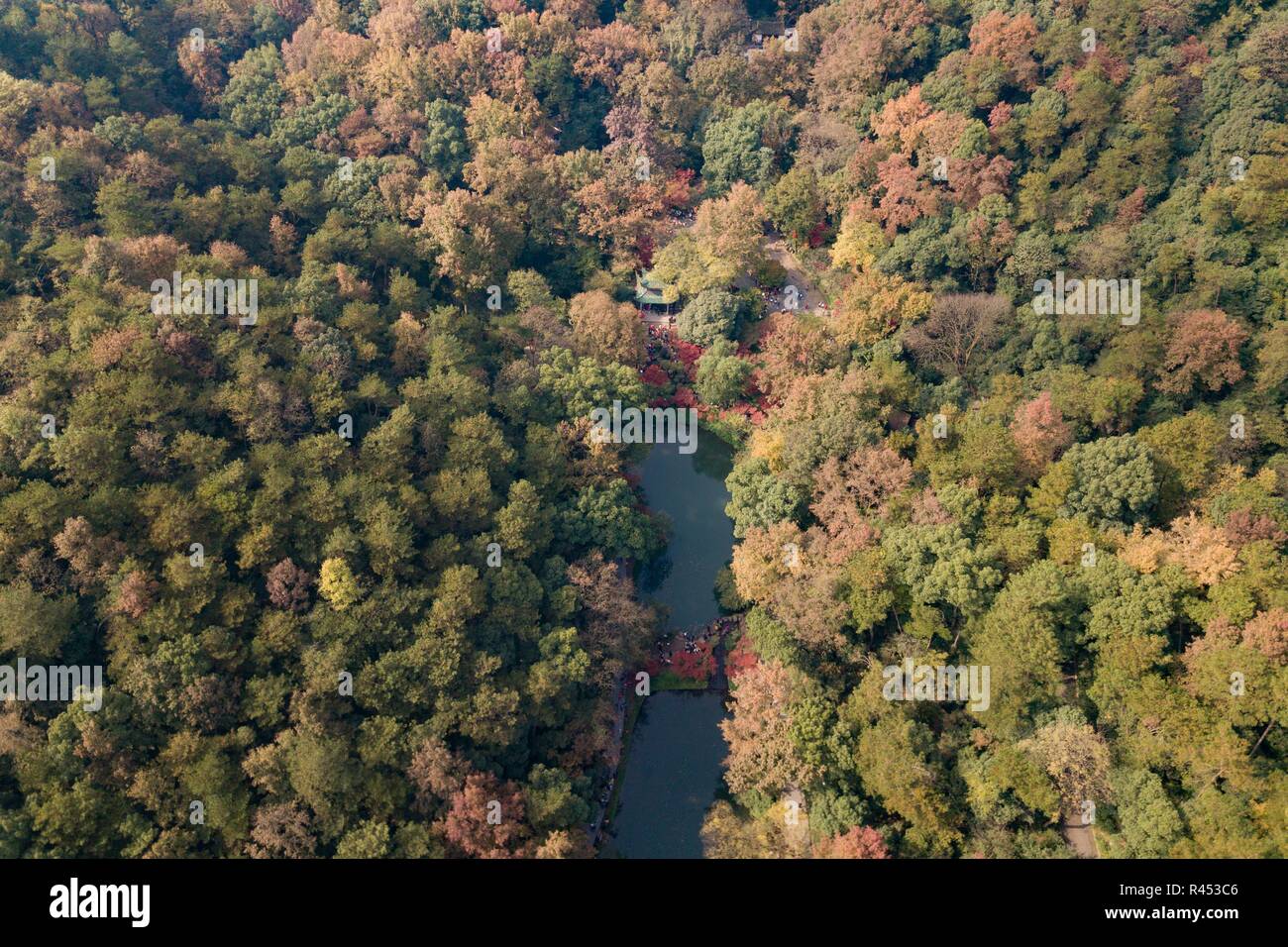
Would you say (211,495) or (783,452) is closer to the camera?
(211,495)

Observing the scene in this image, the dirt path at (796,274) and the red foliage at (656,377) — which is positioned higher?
the dirt path at (796,274)

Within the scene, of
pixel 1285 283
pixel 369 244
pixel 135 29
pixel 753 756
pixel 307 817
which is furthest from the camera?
pixel 135 29

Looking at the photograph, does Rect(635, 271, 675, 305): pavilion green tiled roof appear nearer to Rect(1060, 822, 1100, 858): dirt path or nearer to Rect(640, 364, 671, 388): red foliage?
Rect(640, 364, 671, 388): red foliage

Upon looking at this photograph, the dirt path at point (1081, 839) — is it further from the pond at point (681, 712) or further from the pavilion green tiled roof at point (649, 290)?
the pavilion green tiled roof at point (649, 290)

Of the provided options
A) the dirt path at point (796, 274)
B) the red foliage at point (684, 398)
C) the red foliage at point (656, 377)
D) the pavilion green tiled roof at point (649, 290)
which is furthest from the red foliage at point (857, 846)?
the pavilion green tiled roof at point (649, 290)

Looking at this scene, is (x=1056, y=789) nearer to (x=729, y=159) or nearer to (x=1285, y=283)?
(x=1285, y=283)

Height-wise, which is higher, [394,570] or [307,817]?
[394,570]

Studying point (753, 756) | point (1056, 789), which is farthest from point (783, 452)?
point (1056, 789)

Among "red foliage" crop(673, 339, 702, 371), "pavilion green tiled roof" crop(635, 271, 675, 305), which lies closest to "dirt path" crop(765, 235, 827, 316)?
"pavilion green tiled roof" crop(635, 271, 675, 305)
